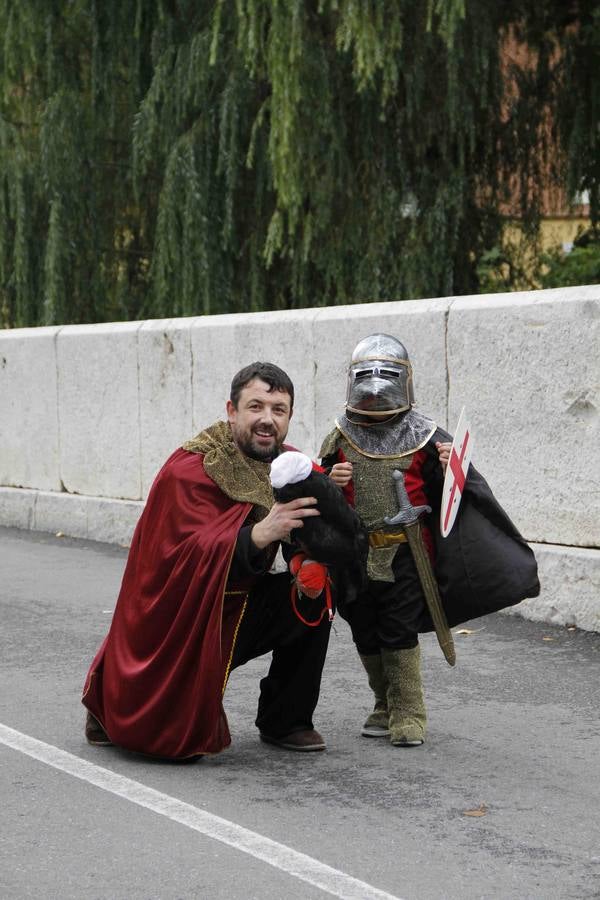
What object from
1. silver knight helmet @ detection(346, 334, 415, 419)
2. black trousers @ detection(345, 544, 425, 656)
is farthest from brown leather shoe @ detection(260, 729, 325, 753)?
silver knight helmet @ detection(346, 334, 415, 419)

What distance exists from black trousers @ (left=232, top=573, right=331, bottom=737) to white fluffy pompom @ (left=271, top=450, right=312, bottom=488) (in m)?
0.62

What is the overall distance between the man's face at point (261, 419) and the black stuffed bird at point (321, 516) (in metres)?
0.24

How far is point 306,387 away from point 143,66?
6.63 meters

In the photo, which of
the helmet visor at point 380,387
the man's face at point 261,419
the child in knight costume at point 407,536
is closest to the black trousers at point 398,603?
the child in knight costume at point 407,536

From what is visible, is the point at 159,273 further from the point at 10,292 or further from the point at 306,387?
the point at 306,387

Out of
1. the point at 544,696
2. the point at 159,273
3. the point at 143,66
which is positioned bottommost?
the point at 544,696

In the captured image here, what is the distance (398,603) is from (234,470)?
738 mm

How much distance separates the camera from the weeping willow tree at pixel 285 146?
13156 millimetres

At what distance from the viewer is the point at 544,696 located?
629 centimetres

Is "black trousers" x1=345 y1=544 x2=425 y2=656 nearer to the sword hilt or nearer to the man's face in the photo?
the sword hilt

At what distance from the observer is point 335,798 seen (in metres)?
4.89

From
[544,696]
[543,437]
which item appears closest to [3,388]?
[543,437]

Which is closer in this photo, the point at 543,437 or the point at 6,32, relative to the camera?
the point at 543,437

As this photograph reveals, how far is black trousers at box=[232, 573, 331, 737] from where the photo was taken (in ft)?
17.9
